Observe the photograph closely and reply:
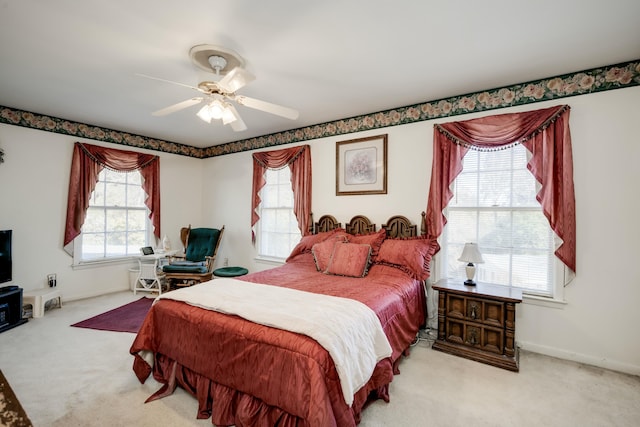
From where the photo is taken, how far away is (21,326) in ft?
11.0

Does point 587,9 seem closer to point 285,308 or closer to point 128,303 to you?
point 285,308

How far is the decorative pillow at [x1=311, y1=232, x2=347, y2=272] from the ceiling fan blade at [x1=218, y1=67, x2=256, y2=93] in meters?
1.94

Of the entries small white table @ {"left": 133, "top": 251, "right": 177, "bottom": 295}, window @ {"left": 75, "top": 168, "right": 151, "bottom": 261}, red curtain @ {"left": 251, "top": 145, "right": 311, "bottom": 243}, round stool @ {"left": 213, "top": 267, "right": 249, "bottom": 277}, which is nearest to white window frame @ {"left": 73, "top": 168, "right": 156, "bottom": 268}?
window @ {"left": 75, "top": 168, "right": 151, "bottom": 261}

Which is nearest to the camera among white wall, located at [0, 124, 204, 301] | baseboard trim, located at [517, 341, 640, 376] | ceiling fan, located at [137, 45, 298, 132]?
ceiling fan, located at [137, 45, 298, 132]

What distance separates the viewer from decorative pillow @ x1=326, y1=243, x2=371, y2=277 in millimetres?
3088

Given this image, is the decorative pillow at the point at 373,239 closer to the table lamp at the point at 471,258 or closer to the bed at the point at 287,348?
the bed at the point at 287,348

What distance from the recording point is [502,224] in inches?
120

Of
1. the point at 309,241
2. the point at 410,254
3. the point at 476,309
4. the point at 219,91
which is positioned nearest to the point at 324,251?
the point at 309,241

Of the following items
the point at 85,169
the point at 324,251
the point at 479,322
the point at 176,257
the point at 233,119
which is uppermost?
the point at 233,119

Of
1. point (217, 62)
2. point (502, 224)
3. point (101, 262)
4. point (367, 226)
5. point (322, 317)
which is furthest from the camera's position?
point (101, 262)

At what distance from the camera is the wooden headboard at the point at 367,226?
3484 mm

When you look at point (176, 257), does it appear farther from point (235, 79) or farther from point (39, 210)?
point (235, 79)

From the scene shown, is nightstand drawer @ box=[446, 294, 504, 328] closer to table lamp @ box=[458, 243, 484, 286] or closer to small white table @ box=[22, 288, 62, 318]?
table lamp @ box=[458, 243, 484, 286]

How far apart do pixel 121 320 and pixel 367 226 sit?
3158 mm
